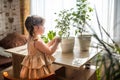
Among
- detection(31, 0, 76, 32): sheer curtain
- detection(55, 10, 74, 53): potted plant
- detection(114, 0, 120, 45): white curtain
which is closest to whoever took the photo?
detection(55, 10, 74, 53): potted plant

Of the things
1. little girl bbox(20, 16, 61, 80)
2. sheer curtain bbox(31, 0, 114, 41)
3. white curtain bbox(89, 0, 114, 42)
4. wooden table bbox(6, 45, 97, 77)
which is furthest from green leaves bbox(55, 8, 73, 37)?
white curtain bbox(89, 0, 114, 42)

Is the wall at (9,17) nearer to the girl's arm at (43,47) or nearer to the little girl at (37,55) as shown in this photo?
the little girl at (37,55)

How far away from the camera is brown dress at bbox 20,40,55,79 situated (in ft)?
6.11

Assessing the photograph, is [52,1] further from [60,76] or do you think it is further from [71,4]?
[60,76]

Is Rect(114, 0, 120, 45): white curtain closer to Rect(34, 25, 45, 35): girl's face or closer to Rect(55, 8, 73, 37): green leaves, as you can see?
Rect(55, 8, 73, 37): green leaves

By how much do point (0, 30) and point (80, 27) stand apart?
87.9 inches

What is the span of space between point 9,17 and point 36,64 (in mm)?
2355

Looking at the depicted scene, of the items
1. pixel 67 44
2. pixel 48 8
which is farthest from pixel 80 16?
pixel 48 8

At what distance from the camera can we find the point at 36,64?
1859 millimetres

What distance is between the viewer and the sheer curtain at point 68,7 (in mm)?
3057

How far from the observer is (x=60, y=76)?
2.21 m

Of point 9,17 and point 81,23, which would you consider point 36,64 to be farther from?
point 9,17

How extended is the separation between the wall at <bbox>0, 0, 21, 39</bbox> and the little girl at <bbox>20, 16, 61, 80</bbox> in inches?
81.5

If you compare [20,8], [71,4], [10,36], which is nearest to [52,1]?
[71,4]
